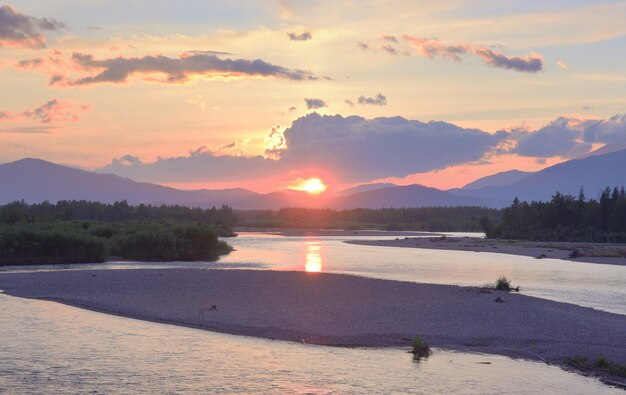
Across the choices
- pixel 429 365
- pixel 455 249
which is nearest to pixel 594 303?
pixel 429 365

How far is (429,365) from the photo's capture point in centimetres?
2461

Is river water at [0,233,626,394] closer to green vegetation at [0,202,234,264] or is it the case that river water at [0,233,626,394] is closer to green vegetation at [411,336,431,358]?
green vegetation at [411,336,431,358]

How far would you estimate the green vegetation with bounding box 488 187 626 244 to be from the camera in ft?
403

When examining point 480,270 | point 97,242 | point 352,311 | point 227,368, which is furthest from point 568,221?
point 227,368

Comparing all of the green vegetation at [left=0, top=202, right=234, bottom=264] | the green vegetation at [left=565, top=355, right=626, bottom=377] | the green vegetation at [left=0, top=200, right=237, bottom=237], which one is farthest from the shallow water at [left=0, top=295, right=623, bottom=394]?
the green vegetation at [left=0, top=200, right=237, bottom=237]

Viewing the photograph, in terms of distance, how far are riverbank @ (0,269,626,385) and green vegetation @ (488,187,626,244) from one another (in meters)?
85.8

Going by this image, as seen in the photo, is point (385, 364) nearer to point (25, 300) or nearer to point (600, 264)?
point (25, 300)

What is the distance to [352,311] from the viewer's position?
3456 cm

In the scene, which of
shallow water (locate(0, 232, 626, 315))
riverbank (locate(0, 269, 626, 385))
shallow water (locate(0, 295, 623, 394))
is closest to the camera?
shallow water (locate(0, 295, 623, 394))

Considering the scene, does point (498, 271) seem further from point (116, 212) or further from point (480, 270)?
point (116, 212)

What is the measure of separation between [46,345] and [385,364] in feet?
38.8

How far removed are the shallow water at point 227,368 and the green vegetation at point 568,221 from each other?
100537mm

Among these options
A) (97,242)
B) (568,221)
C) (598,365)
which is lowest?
(598,365)

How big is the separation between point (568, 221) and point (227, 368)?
11804 cm
